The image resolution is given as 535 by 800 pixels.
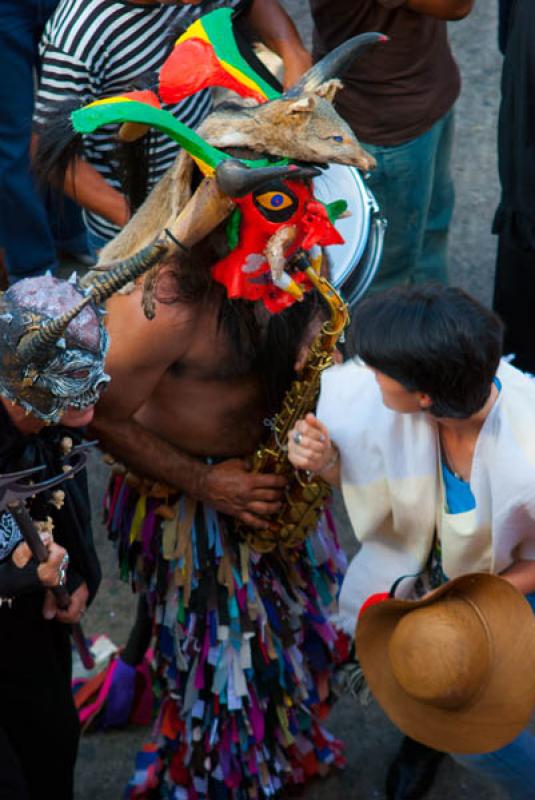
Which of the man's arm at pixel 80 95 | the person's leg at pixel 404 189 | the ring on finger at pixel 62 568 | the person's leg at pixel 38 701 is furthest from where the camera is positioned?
the person's leg at pixel 404 189

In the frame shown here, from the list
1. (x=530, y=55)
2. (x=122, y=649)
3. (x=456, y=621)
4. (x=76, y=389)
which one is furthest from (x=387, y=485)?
(x=530, y=55)

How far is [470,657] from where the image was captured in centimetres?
228

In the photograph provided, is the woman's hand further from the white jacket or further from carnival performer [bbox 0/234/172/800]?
carnival performer [bbox 0/234/172/800]

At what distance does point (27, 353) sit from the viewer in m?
2.00

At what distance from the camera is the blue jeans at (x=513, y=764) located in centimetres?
263

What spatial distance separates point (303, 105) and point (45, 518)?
38.3 inches

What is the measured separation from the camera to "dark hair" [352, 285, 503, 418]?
88.0 inches

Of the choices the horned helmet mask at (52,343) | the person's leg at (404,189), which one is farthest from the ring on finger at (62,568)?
the person's leg at (404,189)

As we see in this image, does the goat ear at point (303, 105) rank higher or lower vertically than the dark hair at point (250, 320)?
higher

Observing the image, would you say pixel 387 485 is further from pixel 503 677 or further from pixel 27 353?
pixel 27 353

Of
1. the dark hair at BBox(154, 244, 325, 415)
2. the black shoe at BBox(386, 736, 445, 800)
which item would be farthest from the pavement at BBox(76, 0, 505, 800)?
the dark hair at BBox(154, 244, 325, 415)

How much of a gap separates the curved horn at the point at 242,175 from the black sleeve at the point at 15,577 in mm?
807

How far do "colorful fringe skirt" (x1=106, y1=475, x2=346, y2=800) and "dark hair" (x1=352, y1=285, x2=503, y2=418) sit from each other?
678mm

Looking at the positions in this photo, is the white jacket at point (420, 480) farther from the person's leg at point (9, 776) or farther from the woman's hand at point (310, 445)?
the person's leg at point (9, 776)
